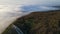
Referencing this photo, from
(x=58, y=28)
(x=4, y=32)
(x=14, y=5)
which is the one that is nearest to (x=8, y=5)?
(x=14, y=5)

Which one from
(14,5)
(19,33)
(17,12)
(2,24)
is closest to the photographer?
(19,33)

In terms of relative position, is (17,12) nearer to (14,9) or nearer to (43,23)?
(14,9)

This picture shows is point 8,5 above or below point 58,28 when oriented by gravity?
above

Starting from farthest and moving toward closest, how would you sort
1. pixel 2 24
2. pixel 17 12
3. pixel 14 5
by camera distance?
pixel 14 5, pixel 17 12, pixel 2 24

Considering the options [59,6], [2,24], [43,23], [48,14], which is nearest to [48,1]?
[59,6]

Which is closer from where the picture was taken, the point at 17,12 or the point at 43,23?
the point at 43,23

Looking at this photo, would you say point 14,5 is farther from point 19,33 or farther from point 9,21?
point 19,33
